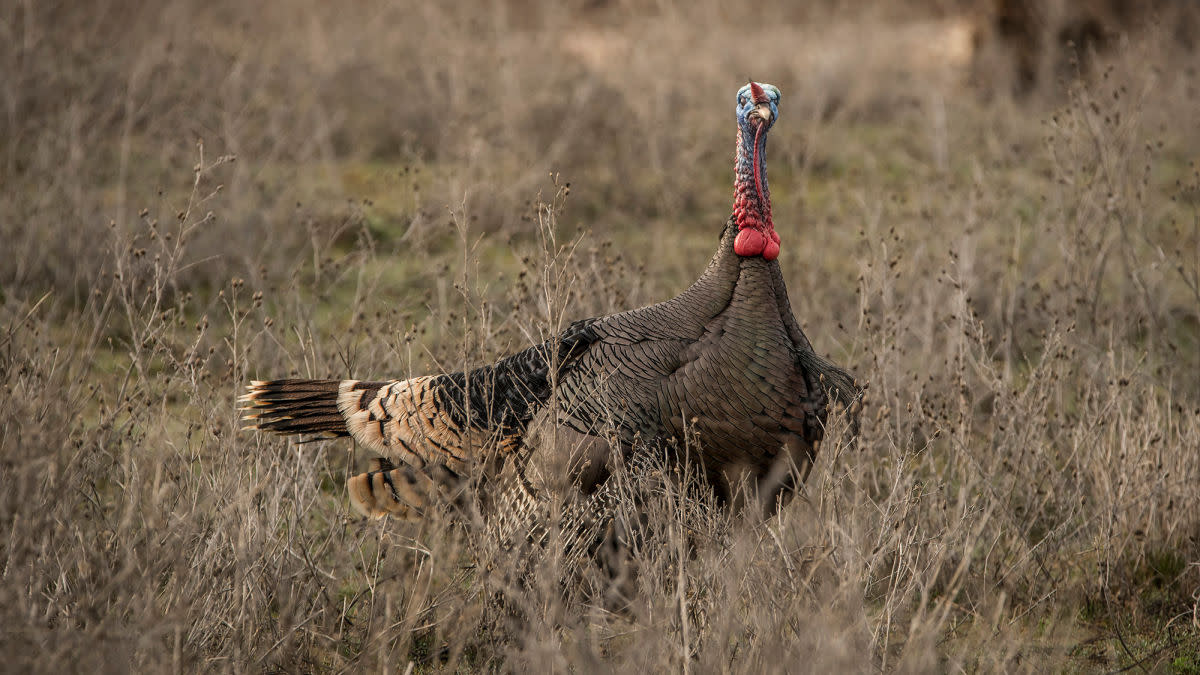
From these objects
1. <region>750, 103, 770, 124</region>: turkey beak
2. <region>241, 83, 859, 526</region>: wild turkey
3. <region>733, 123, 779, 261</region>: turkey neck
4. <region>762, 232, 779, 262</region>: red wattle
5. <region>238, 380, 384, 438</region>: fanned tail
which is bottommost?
<region>238, 380, 384, 438</region>: fanned tail

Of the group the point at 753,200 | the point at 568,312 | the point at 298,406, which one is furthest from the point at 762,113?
the point at 298,406

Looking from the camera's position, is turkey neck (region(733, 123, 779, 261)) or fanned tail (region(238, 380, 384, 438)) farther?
fanned tail (region(238, 380, 384, 438))

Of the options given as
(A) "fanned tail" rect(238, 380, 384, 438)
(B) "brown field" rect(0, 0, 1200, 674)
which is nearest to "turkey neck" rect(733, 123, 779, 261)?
(B) "brown field" rect(0, 0, 1200, 674)

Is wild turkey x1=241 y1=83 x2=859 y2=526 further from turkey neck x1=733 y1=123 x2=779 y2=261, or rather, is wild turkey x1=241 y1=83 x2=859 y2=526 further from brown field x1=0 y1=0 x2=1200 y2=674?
brown field x1=0 y1=0 x2=1200 y2=674

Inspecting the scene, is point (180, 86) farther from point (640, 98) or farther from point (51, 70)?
point (640, 98)

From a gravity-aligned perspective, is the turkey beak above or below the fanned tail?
above

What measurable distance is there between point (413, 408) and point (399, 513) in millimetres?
386

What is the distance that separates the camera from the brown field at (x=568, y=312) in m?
3.10

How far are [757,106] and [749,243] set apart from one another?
52 cm

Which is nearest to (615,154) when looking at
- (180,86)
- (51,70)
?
(180,86)

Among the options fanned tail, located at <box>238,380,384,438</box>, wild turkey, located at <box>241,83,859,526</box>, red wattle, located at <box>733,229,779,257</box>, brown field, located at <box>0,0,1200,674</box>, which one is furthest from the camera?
fanned tail, located at <box>238,380,384,438</box>

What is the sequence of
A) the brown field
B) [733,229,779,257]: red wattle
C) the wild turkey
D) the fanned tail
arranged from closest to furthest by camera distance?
the brown field, the wild turkey, [733,229,779,257]: red wattle, the fanned tail

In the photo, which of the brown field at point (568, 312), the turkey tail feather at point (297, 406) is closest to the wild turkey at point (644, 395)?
the turkey tail feather at point (297, 406)

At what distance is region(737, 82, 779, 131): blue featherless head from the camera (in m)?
4.08
